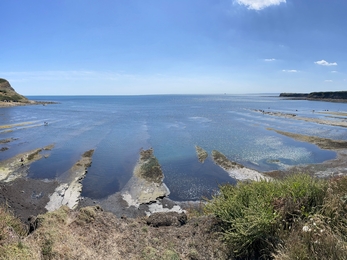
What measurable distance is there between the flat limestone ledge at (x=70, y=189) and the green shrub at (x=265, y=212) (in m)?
13.0

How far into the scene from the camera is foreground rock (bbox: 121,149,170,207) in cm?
1830

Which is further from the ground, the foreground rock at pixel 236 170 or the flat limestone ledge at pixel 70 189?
the foreground rock at pixel 236 170

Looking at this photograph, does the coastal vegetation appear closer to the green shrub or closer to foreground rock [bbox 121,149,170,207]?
the green shrub

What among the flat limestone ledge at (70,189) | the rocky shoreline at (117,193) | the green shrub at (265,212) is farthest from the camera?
the flat limestone ledge at (70,189)

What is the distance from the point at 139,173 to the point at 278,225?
1794cm

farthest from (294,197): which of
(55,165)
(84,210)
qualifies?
(55,165)

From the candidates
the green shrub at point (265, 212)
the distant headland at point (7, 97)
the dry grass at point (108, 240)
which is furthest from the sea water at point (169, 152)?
the distant headland at point (7, 97)

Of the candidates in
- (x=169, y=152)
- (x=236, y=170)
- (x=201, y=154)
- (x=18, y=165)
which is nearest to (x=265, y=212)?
(x=236, y=170)

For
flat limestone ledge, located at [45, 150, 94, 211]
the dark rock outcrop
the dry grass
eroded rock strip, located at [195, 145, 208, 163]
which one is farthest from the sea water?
the dry grass

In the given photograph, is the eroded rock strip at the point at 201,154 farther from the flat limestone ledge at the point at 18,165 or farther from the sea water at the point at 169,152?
the flat limestone ledge at the point at 18,165

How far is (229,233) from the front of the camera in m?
7.45

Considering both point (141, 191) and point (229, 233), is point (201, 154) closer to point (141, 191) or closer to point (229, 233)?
point (141, 191)

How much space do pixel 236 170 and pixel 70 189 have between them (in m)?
16.1

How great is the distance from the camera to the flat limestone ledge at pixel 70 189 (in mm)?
17280
